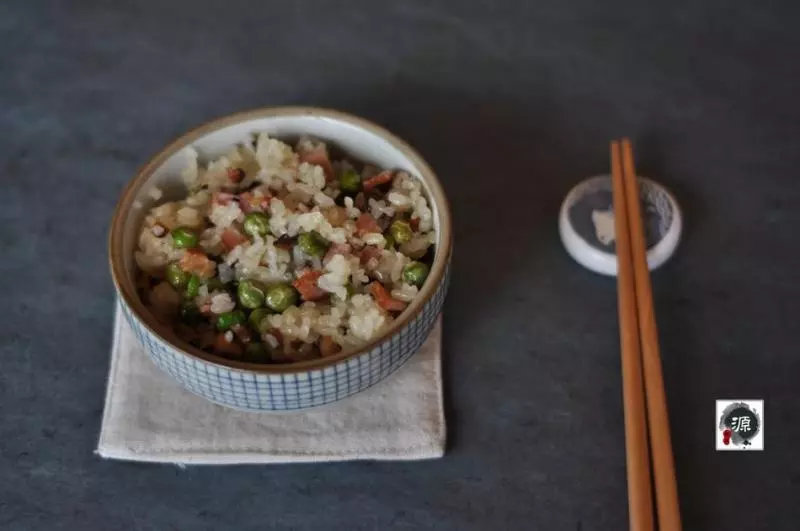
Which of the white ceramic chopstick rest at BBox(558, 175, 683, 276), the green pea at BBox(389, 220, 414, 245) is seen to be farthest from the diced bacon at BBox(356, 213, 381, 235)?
the white ceramic chopstick rest at BBox(558, 175, 683, 276)

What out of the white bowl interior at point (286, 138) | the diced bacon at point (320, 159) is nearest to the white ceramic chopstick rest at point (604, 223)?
the white bowl interior at point (286, 138)

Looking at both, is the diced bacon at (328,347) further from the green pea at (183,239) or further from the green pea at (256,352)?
the green pea at (183,239)

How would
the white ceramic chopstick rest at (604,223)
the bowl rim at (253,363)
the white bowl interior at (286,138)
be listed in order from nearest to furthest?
the bowl rim at (253,363) < the white bowl interior at (286,138) < the white ceramic chopstick rest at (604,223)

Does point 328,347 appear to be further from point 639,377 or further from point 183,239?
point 639,377

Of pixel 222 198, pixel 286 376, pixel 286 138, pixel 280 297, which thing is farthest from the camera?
pixel 286 138

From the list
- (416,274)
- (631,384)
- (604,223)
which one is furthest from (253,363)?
(604,223)

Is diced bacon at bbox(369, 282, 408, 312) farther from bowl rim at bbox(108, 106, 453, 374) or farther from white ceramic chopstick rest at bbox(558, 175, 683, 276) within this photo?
white ceramic chopstick rest at bbox(558, 175, 683, 276)

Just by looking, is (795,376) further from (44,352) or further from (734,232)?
(44,352)
